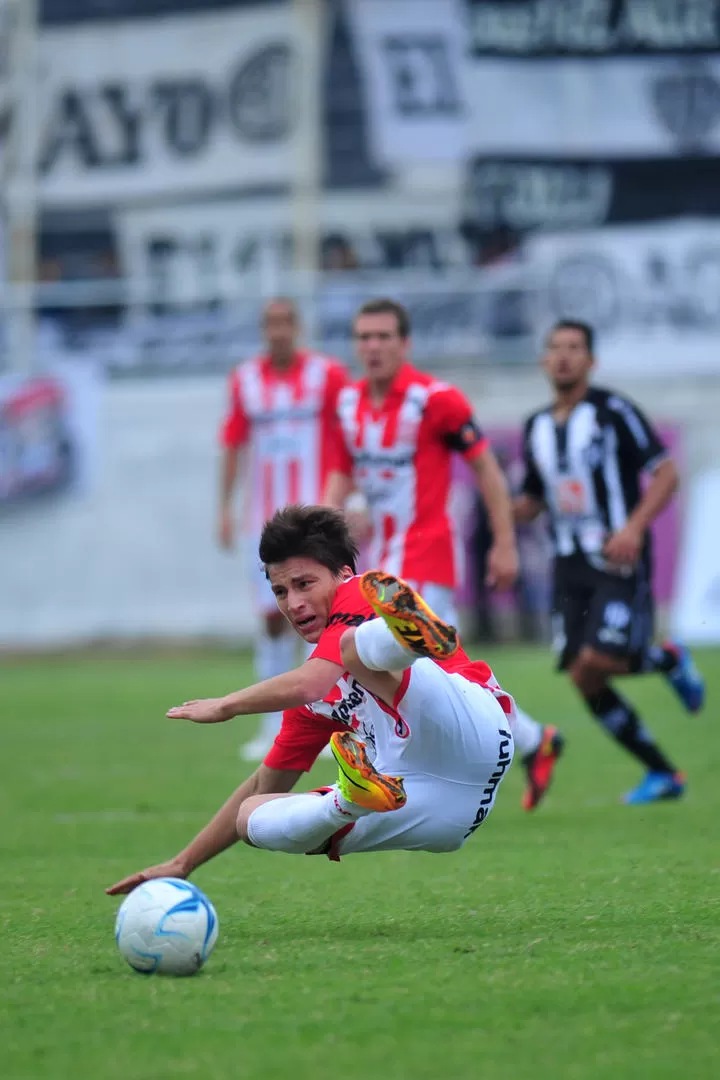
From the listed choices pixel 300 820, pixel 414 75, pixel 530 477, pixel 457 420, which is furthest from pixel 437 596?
pixel 414 75

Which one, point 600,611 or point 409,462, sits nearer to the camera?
point 600,611

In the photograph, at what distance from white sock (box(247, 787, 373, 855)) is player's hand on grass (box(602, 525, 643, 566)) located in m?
3.31

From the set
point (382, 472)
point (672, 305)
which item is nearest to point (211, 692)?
point (382, 472)

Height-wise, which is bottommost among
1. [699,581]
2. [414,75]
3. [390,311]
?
[699,581]

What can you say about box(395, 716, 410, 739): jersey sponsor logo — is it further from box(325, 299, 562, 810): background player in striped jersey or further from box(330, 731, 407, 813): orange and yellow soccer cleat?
box(325, 299, 562, 810): background player in striped jersey

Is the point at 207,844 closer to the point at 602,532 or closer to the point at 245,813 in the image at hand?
the point at 245,813

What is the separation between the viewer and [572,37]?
72.5 feet

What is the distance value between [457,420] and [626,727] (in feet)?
4.98

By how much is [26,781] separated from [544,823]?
3.07 metres

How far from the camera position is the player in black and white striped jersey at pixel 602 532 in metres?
7.34

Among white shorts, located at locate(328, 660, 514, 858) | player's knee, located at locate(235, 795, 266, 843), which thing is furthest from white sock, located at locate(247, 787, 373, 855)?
white shorts, located at locate(328, 660, 514, 858)

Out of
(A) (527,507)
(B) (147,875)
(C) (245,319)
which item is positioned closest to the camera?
(B) (147,875)

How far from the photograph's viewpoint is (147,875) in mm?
4398

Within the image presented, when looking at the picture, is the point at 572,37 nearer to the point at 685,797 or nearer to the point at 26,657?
the point at 26,657
